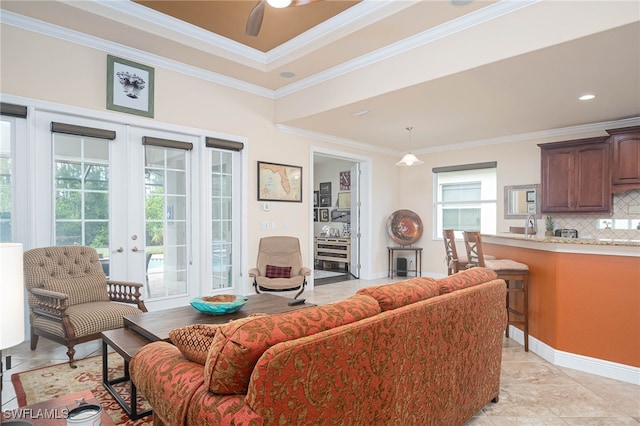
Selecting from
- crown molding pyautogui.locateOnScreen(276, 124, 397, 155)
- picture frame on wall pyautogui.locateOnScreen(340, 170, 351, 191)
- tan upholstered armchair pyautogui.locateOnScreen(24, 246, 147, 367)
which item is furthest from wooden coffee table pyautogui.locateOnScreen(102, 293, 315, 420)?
picture frame on wall pyautogui.locateOnScreen(340, 170, 351, 191)

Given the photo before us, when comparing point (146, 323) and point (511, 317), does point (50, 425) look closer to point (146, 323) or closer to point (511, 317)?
point (146, 323)

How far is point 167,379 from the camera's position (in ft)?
4.52

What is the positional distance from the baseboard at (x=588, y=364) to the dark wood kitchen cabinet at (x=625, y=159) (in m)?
3.06

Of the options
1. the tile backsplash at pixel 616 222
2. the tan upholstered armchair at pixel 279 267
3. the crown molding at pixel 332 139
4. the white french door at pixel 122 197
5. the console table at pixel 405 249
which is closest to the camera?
the white french door at pixel 122 197

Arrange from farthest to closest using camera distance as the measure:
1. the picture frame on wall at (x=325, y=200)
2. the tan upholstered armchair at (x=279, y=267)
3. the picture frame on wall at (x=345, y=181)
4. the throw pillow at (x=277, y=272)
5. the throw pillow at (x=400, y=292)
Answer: the picture frame on wall at (x=325, y=200)
the picture frame on wall at (x=345, y=181)
the throw pillow at (x=277, y=272)
the tan upholstered armchair at (x=279, y=267)
the throw pillow at (x=400, y=292)

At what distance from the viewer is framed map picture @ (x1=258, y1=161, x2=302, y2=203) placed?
5232 millimetres

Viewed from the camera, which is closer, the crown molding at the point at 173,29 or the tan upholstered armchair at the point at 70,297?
the tan upholstered armchair at the point at 70,297

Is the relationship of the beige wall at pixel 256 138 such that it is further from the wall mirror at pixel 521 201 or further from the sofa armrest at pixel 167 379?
the sofa armrest at pixel 167 379

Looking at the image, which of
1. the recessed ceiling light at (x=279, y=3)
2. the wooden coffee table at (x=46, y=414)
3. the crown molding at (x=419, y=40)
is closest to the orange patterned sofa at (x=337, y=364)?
the wooden coffee table at (x=46, y=414)

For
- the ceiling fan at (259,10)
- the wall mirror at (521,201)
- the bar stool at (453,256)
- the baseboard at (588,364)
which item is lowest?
the baseboard at (588,364)

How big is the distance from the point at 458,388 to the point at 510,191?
5.15m

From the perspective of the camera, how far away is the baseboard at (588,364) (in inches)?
107

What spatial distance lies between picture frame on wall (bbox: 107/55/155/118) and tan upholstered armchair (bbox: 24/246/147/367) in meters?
1.62

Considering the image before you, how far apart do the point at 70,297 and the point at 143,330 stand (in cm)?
133
